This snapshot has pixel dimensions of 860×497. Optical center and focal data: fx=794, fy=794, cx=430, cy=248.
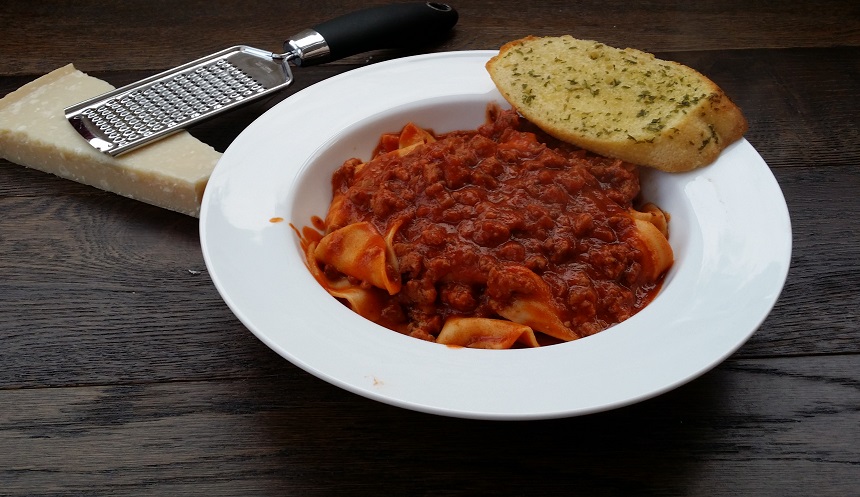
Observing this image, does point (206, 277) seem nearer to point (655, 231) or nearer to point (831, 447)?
point (655, 231)

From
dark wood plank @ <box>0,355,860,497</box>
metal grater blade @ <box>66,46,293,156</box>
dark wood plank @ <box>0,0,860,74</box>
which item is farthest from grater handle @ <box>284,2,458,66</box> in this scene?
dark wood plank @ <box>0,355,860,497</box>

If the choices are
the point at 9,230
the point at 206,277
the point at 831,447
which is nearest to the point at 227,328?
the point at 206,277

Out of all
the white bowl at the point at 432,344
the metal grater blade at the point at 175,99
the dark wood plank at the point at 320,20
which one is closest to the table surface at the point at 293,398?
the metal grater blade at the point at 175,99

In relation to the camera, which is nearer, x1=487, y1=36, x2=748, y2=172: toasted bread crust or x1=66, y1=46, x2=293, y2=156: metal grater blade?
x1=487, y1=36, x2=748, y2=172: toasted bread crust

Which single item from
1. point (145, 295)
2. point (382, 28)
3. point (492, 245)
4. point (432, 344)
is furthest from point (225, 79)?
point (432, 344)

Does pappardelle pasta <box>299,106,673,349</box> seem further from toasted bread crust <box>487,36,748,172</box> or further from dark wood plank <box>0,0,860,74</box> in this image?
dark wood plank <box>0,0,860,74</box>

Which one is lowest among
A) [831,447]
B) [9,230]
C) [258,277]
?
[831,447]

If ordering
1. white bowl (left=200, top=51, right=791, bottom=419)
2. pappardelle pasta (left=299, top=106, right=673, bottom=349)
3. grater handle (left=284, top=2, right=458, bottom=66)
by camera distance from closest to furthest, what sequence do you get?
white bowl (left=200, top=51, right=791, bottom=419)
pappardelle pasta (left=299, top=106, right=673, bottom=349)
grater handle (left=284, top=2, right=458, bottom=66)
